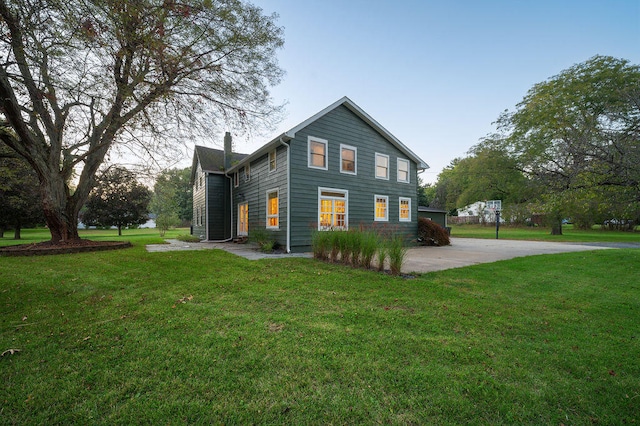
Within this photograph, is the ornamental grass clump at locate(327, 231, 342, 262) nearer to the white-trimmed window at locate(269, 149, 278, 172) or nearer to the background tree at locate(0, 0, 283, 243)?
the white-trimmed window at locate(269, 149, 278, 172)

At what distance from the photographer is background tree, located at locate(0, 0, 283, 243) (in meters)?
4.35

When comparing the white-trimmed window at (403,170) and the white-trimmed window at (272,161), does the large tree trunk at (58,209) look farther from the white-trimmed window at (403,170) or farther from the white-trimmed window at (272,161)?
the white-trimmed window at (403,170)

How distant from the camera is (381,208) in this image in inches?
498

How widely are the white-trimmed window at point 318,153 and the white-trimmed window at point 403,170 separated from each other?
183 inches

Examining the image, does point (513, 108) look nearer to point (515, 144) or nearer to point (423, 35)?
point (515, 144)

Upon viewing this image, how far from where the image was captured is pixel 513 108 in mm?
24234

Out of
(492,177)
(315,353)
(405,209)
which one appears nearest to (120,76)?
(315,353)

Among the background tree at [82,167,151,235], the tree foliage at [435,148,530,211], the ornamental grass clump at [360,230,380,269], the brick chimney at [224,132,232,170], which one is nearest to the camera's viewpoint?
the ornamental grass clump at [360,230,380,269]

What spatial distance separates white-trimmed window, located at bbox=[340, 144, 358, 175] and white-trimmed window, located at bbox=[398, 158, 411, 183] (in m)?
3.01

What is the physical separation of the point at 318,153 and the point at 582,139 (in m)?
7.86

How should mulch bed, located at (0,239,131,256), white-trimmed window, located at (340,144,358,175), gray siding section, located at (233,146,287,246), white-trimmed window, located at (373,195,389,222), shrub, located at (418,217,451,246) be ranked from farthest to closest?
shrub, located at (418,217,451,246) → white-trimmed window, located at (373,195,389,222) → white-trimmed window, located at (340,144,358,175) → gray siding section, located at (233,146,287,246) → mulch bed, located at (0,239,131,256)

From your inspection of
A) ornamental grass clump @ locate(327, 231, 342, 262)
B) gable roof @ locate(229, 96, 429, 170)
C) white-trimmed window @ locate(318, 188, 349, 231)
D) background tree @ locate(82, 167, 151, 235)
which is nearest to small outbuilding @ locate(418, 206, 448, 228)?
gable roof @ locate(229, 96, 429, 170)

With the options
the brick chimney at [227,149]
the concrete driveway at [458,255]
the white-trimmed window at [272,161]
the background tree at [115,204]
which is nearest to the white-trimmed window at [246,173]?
the white-trimmed window at [272,161]

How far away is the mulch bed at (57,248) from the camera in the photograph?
7.89 metres
